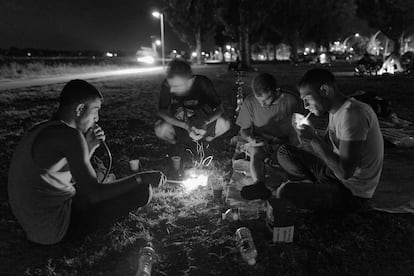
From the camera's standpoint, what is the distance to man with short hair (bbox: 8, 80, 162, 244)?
2.40m

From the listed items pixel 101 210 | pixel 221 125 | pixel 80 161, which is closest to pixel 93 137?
pixel 101 210

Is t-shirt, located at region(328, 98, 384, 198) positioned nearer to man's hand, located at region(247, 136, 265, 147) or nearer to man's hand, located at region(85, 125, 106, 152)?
man's hand, located at region(247, 136, 265, 147)

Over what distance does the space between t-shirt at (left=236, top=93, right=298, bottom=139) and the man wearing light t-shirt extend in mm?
1086

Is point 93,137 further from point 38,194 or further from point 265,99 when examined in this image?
point 265,99

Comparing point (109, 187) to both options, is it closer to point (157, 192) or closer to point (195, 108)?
point (157, 192)

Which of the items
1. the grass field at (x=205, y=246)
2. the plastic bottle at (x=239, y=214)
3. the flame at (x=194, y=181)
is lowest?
the grass field at (x=205, y=246)

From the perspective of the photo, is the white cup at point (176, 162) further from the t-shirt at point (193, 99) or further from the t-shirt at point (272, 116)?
the t-shirt at point (272, 116)

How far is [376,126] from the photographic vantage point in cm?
305

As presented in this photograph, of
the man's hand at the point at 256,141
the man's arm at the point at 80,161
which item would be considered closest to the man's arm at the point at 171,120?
the man's hand at the point at 256,141

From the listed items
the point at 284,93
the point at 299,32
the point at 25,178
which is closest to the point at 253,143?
the point at 284,93

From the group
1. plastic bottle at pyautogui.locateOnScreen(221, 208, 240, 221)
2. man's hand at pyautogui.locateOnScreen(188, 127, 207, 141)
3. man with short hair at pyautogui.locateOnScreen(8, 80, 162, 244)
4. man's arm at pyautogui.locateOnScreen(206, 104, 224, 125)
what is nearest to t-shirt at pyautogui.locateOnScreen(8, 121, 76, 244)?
man with short hair at pyautogui.locateOnScreen(8, 80, 162, 244)

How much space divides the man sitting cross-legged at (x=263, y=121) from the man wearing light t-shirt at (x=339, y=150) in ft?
2.61

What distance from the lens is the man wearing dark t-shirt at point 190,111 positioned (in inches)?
206

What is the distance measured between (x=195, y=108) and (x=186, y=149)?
664mm
